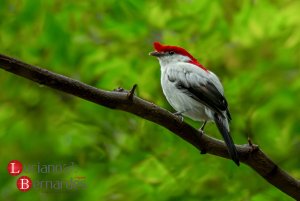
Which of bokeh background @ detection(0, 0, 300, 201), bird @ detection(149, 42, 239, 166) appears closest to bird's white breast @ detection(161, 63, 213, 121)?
bird @ detection(149, 42, 239, 166)

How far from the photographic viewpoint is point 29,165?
18.5ft

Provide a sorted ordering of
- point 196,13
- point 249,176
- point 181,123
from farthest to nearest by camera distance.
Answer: point 196,13 → point 249,176 → point 181,123

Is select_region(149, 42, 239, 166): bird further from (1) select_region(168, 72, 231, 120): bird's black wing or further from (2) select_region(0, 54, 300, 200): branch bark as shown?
(2) select_region(0, 54, 300, 200): branch bark

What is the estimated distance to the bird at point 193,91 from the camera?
13.9 ft

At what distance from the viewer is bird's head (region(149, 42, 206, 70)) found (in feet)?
15.1

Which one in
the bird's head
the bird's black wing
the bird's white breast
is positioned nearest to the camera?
the bird's black wing

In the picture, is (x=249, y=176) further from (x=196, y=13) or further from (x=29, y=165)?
(x=29, y=165)

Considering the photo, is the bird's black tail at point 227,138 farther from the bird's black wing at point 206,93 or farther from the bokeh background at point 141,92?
the bokeh background at point 141,92

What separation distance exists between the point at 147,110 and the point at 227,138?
2.32 ft

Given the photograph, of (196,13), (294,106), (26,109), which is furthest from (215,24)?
(26,109)

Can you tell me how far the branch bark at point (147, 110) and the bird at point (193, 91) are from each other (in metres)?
0.26

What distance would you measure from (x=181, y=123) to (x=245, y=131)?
1.64 metres

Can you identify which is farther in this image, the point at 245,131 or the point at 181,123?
the point at 245,131

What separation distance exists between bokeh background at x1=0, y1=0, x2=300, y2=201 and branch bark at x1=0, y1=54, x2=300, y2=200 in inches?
26.1
